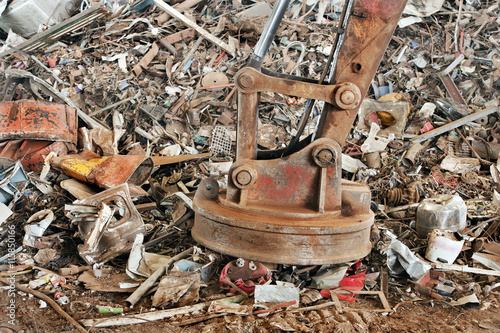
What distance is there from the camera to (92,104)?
281 inches

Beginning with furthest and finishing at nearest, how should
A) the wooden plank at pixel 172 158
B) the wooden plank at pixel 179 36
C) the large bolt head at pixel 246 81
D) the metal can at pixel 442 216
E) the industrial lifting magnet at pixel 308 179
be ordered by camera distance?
1. the wooden plank at pixel 179 36
2. the wooden plank at pixel 172 158
3. the metal can at pixel 442 216
4. the large bolt head at pixel 246 81
5. the industrial lifting magnet at pixel 308 179

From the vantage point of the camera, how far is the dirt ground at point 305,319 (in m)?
2.46

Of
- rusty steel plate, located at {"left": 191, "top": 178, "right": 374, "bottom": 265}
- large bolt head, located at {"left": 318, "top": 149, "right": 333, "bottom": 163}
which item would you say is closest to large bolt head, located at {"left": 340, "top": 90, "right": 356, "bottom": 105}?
large bolt head, located at {"left": 318, "top": 149, "right": 333, "bottom": 163}

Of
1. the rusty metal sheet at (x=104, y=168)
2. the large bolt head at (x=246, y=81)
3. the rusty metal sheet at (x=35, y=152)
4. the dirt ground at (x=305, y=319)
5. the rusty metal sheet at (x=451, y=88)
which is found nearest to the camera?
the dirt ground at (x=305, y=319)

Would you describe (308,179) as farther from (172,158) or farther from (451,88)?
(451,88)

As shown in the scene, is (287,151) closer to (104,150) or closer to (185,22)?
(104,150)

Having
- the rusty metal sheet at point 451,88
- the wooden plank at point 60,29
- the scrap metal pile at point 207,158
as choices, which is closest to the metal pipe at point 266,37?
the scrap metal pile at point 207,158

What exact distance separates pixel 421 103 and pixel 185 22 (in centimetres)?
538

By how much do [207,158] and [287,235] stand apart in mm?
3607

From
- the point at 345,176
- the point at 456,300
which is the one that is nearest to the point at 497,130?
the point at 345,176

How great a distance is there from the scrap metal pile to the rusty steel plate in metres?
0.23

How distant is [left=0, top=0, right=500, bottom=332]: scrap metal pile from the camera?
2.95 m

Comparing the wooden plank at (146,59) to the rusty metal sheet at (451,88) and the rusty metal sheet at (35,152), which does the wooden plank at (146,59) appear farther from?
the rusty metal sheet at (451,88)

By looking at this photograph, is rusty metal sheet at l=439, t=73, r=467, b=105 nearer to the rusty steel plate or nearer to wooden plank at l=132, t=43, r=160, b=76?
Result: the rusty steel plate
